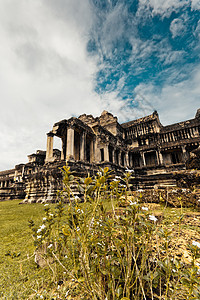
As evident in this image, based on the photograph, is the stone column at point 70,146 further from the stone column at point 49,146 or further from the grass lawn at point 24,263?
the grass lawn at point 24,263

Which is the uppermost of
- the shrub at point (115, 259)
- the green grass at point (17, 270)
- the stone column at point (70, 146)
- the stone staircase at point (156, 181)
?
the stone column at point (70, 146)

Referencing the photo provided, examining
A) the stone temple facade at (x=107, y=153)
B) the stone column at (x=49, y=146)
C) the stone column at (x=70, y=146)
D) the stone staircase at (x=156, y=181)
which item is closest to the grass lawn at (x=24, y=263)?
the stone temple facade at (x=107, y=153)

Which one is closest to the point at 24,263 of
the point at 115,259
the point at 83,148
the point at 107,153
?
the point at 115,259

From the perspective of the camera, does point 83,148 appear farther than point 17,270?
Yes

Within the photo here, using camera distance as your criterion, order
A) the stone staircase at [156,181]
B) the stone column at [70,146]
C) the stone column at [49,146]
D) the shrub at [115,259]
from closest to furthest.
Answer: the shrub at [115,259]
the stone column at [70,146]
the stone staircase at [156,181]
the stone column at [49,146]

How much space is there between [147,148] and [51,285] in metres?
24.2

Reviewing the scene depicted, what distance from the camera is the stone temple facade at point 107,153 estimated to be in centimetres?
978

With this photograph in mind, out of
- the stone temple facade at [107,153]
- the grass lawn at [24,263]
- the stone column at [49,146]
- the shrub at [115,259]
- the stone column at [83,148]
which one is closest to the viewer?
the shrub at [115,259]

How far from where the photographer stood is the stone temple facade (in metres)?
9.78

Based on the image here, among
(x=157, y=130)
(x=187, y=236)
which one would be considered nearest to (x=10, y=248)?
(x=187, y=236)

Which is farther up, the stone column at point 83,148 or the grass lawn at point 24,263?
the stone column at point 83,148

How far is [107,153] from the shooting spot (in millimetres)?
15469

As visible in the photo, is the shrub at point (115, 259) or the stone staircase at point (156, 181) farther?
the stone staircase at point (156, 181)

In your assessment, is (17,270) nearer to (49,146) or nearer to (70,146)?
(70,146)
